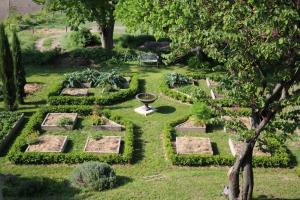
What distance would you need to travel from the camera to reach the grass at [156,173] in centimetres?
1459

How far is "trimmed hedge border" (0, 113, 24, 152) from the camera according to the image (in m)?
19.2

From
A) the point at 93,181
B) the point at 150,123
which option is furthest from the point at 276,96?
the point at 150,123

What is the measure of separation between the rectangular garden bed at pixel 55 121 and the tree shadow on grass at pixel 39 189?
16.9 feet

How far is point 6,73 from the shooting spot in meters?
22.3

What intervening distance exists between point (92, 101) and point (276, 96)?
500 inches

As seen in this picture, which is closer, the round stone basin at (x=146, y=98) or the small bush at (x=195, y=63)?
the round stone basin at (x=146, y=98)

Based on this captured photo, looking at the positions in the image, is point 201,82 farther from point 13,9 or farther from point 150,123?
point 13,9

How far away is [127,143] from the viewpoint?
19.2 metres

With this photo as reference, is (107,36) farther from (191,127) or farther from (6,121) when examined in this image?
(191,127)

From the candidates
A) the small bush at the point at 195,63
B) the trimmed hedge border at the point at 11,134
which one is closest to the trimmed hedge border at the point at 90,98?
the trimmed hedge border at the point at 11,134

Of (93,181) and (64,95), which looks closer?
(93,181)

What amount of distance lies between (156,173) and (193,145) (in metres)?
2.52

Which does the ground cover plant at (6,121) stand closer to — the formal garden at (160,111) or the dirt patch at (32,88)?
the formal garden at (160,111)

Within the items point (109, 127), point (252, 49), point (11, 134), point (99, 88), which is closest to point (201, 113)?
point (109, 127)
